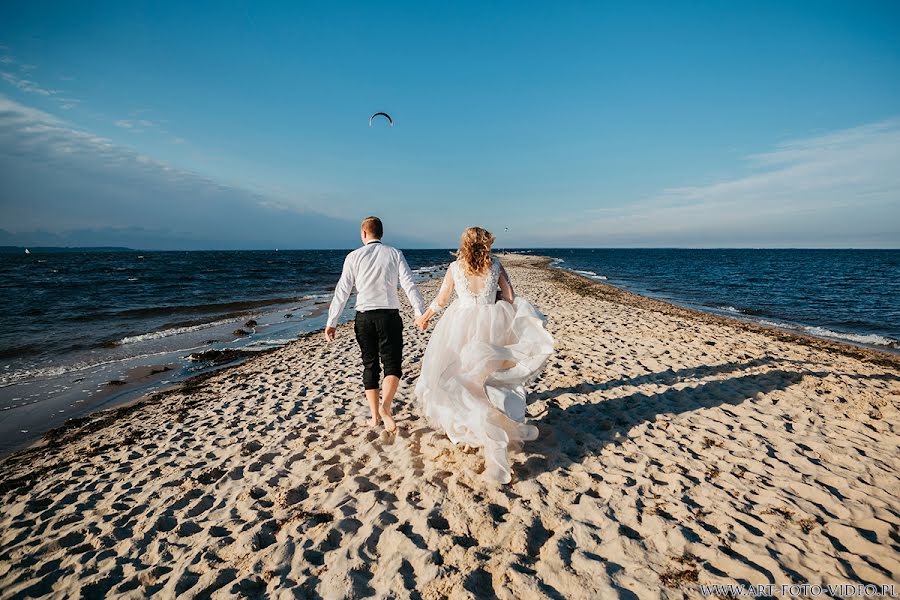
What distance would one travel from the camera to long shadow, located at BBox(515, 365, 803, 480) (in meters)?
4.14

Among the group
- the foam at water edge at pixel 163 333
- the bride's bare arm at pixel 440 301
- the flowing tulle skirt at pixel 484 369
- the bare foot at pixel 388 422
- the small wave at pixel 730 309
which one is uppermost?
the bride's bare arm at pixel 440 301

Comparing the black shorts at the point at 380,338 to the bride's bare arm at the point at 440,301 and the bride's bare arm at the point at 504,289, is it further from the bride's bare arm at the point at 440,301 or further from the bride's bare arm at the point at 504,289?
the bride's bare arm at the point at 504,289

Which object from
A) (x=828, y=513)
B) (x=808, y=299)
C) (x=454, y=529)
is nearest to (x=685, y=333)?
(x=828, y=513)

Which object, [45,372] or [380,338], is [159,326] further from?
[380,338]

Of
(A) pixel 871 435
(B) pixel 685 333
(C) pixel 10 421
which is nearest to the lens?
(A) pixel 871 435

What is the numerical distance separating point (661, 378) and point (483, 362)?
4.24 meters

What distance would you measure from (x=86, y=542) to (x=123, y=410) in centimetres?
424

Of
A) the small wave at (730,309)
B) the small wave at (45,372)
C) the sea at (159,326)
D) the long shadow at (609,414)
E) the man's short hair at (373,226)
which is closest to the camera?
the long shadow at (609,414)

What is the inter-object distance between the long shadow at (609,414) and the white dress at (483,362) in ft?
1.35

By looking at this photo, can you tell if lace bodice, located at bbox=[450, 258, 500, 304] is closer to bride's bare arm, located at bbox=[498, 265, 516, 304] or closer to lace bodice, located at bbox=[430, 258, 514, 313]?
lace bodice, located at bbox=[430, 258, 514, 313]

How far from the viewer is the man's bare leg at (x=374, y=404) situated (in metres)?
4.80

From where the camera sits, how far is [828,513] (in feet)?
10.5

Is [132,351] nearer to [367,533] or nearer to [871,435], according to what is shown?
[367,533]

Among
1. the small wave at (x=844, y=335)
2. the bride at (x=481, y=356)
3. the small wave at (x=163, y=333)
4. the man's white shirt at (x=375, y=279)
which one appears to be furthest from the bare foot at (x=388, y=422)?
the small wave at (x=844, y=335)
